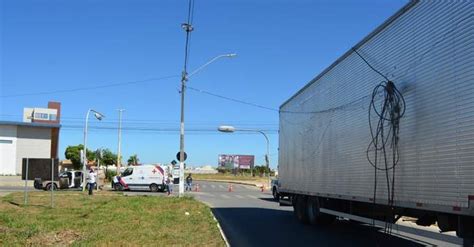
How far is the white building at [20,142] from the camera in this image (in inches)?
2763

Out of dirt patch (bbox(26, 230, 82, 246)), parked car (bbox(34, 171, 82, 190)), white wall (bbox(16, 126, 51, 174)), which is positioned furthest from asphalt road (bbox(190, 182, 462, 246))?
white wall (bbox(16, 126, 51, 174))

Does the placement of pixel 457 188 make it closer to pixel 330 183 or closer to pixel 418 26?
pixel 418 26

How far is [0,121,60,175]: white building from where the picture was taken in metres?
70.2

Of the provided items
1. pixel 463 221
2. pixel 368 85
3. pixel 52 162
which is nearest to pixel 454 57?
pixel 463 221

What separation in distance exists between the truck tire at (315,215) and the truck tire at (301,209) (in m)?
0.32

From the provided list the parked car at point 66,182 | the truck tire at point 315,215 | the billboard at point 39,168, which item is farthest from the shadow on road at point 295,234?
the parked car at point 66,182

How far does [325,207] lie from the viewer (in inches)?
637

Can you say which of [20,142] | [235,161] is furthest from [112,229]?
[235,161]

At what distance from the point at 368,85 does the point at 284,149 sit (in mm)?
10460

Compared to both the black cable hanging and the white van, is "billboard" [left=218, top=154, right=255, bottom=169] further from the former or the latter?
the black cable hanging

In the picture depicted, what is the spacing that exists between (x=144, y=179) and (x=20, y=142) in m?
31.5

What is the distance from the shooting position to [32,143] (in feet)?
238

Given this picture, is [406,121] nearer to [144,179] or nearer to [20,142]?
[144,179]

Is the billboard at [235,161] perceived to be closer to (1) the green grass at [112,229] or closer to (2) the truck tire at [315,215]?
(1) the green grass at [112,229]
